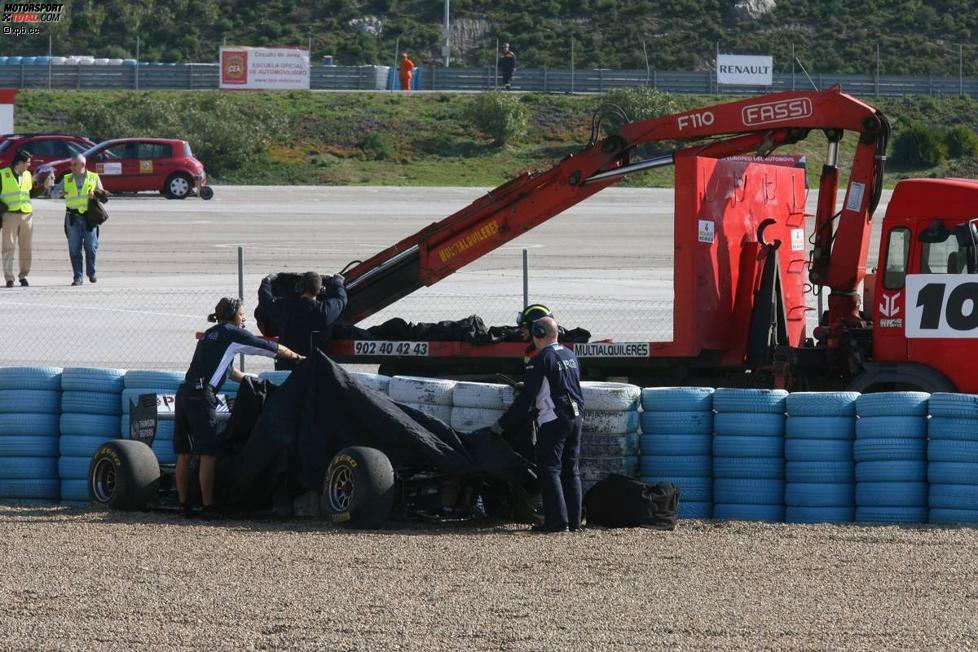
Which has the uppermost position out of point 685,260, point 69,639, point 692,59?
point 692,59

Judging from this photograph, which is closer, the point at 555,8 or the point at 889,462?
the point at 889,462

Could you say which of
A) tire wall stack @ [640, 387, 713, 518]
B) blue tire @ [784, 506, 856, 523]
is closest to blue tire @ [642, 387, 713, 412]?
tire wall stack @ [640, 387, 713, 518]

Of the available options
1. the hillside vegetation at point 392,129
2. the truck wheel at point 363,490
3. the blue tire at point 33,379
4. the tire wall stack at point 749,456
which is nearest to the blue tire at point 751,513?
the tire wall stack at point 749,456

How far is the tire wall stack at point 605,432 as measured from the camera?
10.7 meters

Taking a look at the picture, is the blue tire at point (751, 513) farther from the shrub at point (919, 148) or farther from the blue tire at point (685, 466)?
the shrub at point (919, 148)

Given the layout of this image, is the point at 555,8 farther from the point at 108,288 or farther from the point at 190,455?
the point at 190,455

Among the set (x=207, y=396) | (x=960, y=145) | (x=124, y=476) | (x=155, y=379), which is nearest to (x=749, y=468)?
(x=207, y=396)

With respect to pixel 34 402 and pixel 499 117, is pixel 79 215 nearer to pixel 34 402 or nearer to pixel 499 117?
pixel 34 402

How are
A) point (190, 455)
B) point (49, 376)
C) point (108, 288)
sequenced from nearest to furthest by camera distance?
1. point (190, 455)
2. point (49, 376)
3. point (108, 288)

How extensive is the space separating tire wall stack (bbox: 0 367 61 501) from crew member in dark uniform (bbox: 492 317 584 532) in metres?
3.70

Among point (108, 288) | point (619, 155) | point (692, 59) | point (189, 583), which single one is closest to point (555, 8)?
point (692, 59)

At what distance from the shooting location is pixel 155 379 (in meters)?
11.6

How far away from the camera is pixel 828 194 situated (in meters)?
13.2

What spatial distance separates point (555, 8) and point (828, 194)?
73.3 m
